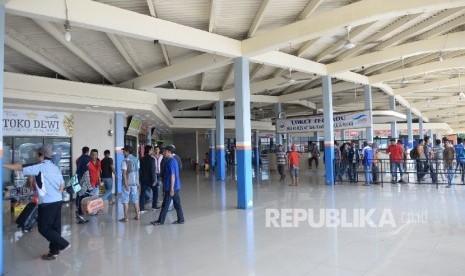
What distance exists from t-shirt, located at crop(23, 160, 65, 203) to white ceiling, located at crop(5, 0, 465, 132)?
2.12 m

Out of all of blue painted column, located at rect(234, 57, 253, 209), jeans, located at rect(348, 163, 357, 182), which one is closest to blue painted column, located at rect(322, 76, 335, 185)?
jeans, located at rect(348, 163, 357, 182)

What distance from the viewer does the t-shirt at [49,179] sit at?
14.4 feet

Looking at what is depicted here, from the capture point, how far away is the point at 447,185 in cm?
1022

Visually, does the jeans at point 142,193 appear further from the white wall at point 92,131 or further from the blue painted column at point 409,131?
the blue painted column at point 409,131

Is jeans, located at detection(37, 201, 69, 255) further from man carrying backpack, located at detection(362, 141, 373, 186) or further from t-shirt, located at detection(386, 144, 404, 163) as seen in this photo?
t-shirt, located at detection(386, 144, 404, 163)

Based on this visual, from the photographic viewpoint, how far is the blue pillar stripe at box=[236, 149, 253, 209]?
25.5 ft

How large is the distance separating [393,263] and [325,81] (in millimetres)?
8225

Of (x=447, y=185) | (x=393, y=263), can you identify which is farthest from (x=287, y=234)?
(x=447, y=185)

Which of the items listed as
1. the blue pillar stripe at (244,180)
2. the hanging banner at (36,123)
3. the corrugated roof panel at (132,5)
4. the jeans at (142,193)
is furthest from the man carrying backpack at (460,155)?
the hanging banner at (36,123)

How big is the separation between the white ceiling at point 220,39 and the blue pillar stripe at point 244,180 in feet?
7.32

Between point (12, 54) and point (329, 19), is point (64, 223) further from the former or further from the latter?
point (329, 19)

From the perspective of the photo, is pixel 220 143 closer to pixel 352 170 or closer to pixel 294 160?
pixel 294 160

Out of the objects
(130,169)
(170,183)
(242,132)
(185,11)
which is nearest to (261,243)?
(170,183)

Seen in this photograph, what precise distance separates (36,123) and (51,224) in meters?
5.65
